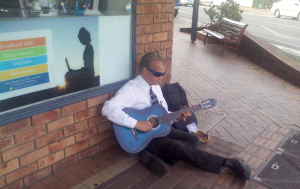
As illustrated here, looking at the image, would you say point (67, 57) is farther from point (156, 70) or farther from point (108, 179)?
point (108, 179)

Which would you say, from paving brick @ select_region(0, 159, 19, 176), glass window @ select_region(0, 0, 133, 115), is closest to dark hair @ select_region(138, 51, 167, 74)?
glass window @ select_region(0, 0, 133, 115)

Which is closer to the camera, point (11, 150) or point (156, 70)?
point (11, 150)

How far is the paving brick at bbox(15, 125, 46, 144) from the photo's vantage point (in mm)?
2467

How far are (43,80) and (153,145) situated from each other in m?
1.32

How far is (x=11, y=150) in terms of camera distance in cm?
243

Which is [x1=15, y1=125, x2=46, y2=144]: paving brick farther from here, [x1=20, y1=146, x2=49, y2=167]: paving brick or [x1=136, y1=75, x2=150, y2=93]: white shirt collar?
[x1=136, y1=75, x2=150, y2=93]: white shirt collar

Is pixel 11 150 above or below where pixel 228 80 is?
above

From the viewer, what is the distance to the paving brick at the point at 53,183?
106 inches

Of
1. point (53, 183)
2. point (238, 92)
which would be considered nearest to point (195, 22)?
point (238, 92)

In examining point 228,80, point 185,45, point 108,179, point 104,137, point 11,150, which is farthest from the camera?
point 185,45

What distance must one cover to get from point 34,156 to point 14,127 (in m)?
0.38

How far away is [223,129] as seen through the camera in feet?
13.4

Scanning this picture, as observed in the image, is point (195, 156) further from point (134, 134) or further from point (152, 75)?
point (152, 75)

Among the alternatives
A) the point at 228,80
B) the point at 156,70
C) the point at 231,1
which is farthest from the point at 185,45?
the point at 156,70
